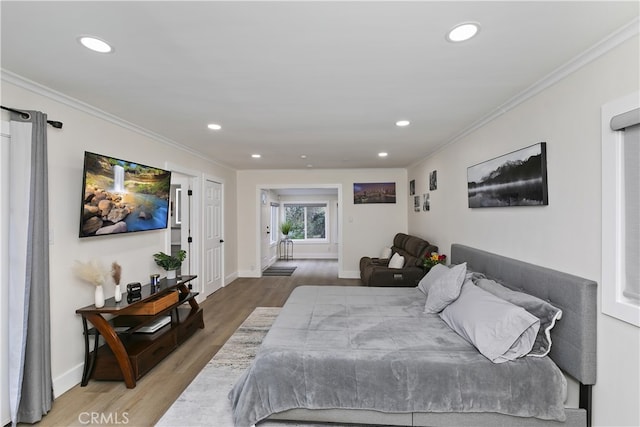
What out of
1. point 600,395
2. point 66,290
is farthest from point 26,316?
point 600,395

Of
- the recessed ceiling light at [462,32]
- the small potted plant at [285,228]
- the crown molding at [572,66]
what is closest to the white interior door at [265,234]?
the small potted plant at [285,228]

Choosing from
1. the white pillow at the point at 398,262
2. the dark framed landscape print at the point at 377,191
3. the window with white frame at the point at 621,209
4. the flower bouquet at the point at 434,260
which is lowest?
the white pillow at the point at 398,262

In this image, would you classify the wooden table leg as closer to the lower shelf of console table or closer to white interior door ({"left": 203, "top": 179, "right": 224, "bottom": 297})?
the lower shelf of console table

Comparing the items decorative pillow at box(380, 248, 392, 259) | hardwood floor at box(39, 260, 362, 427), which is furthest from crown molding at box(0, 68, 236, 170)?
decorative pillow at box(380, 248, 392, 259)

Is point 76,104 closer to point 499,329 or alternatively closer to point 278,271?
point 499,329

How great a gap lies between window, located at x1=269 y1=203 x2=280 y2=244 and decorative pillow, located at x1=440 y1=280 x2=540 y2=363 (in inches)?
300

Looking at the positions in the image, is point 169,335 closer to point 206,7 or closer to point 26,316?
point 26,316

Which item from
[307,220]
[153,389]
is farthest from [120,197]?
[307,220]

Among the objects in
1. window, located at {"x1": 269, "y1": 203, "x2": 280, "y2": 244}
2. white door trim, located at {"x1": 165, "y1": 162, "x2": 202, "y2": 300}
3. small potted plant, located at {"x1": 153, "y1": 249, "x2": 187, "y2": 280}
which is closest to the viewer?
small potted plant, located at {"x1": 153, "y1": 249, "x2": 187, "y2": 280}

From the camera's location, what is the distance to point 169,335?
9.96 feet

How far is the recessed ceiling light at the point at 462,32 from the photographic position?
5.02 ft

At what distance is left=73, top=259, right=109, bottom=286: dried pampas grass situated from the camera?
2530 millimetres

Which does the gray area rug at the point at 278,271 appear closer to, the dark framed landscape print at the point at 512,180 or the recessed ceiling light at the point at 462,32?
the dark framed landscape print at the point at 512,180

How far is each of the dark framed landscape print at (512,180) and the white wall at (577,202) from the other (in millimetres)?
63
